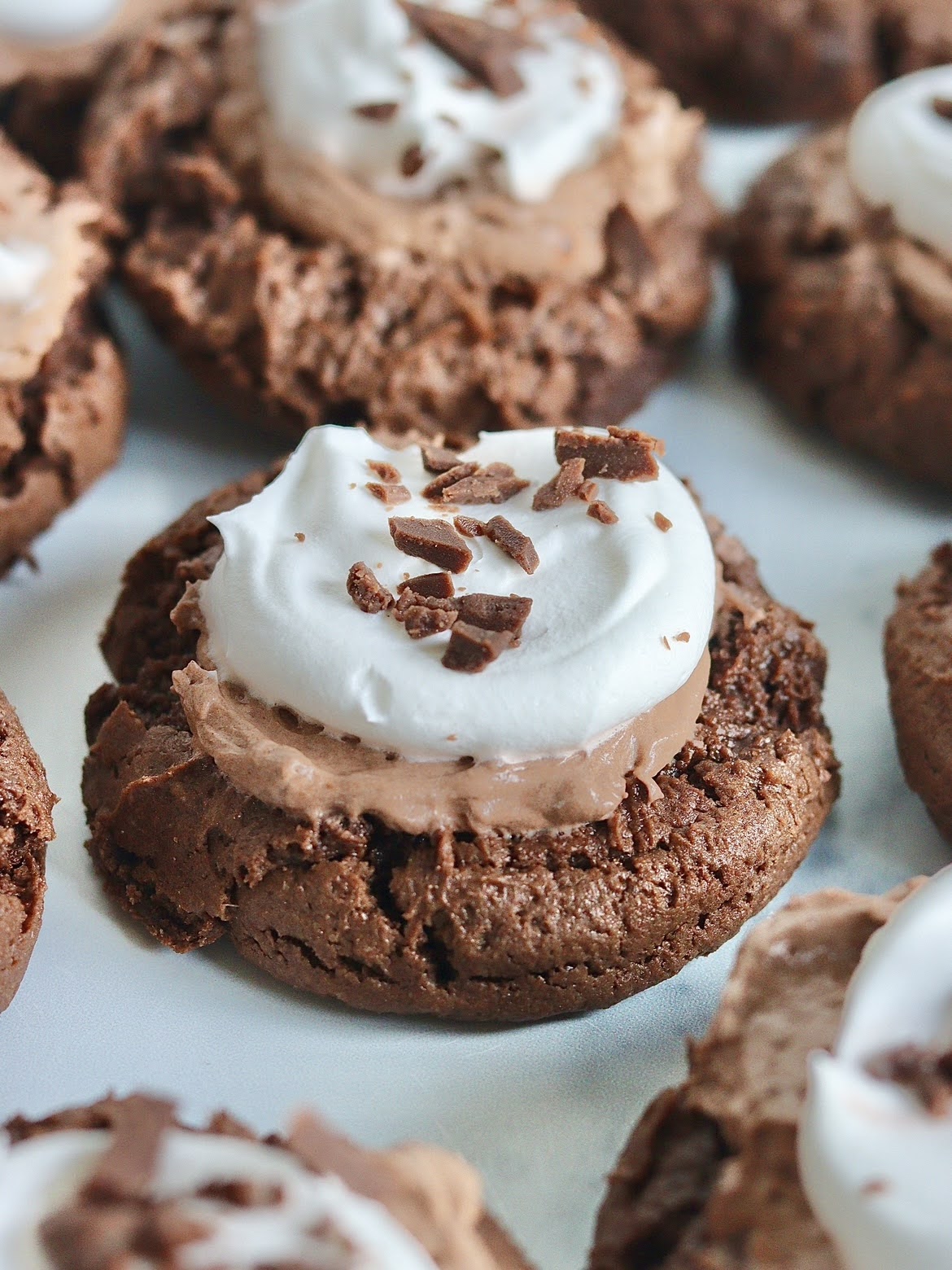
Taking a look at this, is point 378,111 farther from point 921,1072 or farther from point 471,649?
point 921,1072

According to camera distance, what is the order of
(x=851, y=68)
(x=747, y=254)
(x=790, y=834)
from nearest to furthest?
(x=790, y=834)
(x=747, y=254)
(x=851, y=68)

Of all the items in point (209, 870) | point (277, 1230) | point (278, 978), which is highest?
point (277, 1230)

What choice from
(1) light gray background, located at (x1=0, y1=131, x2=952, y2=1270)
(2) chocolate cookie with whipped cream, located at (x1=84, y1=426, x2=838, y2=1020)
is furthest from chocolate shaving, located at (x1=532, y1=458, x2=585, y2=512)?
(1) light gray background, located at (x1=0, y1=131, x2=952, y2=1270)

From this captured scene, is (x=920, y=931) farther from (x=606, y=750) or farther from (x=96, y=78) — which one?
(x=96, y=78)

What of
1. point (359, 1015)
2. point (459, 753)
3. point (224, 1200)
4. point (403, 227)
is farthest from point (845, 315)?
point (224, 1200)

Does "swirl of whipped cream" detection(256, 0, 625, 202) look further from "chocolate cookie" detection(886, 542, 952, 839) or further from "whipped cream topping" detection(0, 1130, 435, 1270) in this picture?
"whipped cream topping" detection(0, 1130, 435, 1270)

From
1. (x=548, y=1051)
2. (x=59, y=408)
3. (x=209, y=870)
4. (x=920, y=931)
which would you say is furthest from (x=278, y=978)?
(x=59, y=408)

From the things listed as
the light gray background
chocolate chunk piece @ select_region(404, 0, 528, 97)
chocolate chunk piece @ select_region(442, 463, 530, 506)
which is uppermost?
chocolate chunk piece @ select_region(404, 0, 528, 97)
